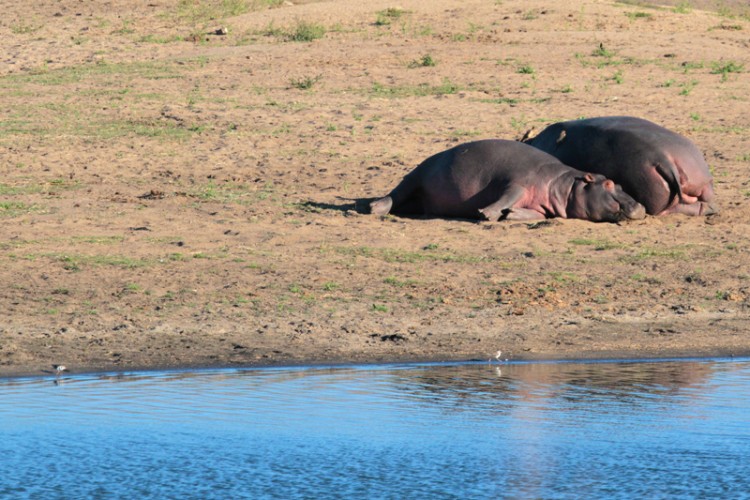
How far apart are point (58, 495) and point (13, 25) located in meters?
18.2

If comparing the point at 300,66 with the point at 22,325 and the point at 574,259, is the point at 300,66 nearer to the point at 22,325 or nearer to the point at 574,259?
the point at 574,259

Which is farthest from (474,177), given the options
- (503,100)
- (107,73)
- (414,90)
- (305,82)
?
(107,73)

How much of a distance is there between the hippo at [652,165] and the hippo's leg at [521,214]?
2.90 ft

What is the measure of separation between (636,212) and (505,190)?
48.4 inches

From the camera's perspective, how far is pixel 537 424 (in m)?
7.35

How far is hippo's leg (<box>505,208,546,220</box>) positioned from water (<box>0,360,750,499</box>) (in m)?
3.87

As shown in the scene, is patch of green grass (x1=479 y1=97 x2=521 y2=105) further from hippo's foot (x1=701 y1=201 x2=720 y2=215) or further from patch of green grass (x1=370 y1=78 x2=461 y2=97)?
hippo's foot (x1=701 y1=201 x2=720 y2=215)

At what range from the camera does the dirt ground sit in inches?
374

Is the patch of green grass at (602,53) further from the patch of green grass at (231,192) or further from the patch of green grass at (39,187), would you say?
the patch of green grass at (39,187)

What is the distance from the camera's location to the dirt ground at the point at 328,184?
9.51m

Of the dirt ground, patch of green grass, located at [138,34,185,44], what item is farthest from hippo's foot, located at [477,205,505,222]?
patch of green grass, located at [138,34,185,44]

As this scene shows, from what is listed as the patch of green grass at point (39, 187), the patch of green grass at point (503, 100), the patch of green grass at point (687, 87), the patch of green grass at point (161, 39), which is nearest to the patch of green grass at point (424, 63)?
the patch of green grass at point (503, 100)

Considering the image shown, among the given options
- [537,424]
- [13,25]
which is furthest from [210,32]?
[537,424]

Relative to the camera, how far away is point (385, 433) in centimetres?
719
